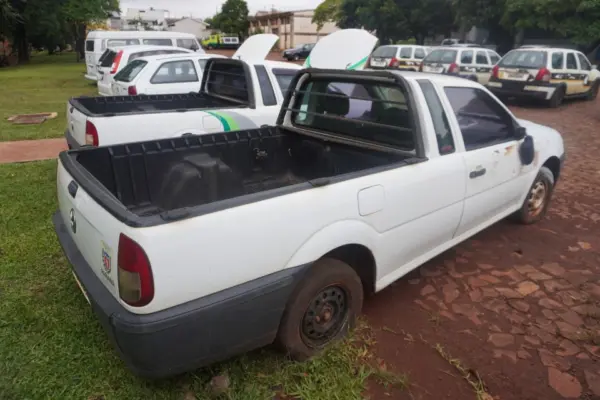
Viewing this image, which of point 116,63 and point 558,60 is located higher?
point 558,60

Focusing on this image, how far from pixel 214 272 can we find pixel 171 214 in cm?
34

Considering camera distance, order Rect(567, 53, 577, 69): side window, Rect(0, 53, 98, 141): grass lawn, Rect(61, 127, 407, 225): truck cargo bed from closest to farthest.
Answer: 1. Rect(61, 127, 407, 225): truck cargo bed
2. Rect(0, 53, 98, 141): grass lawn
3. Rect(567, 53, 577, 69): side window

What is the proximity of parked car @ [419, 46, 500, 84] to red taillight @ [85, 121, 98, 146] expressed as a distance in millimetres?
12580

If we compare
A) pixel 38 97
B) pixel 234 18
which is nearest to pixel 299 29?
pixel 234 18

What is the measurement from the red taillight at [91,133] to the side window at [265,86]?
6.76ft

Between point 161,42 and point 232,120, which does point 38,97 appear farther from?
point 232,120

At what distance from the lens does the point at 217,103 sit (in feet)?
20.6

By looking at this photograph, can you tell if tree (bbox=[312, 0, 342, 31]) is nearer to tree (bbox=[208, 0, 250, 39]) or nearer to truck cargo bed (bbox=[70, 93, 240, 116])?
tree (bbox=[208, 0, 250, 39])

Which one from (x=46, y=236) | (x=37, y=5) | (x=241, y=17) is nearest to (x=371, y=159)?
(x=46, y=236)

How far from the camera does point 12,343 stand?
2822mm

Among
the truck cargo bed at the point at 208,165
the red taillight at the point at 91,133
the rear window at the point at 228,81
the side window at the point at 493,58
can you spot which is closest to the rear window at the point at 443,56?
the side window at the point at 493,58

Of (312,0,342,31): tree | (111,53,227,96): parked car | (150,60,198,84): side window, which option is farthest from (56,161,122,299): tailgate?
(312,0,342,31): tree

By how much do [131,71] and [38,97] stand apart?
6.92 metres

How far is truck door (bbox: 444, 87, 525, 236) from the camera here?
138 inches
